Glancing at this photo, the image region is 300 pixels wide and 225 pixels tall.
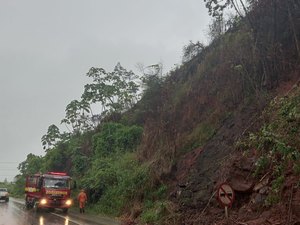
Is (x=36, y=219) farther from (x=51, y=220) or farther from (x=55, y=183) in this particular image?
(x=55, y=183)

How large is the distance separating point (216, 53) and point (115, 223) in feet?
47.0

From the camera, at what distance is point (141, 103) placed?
35219mm

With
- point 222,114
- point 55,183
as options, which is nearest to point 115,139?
point 55,183

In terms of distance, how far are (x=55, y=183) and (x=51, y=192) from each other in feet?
2.94

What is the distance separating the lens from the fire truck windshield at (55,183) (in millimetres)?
26359

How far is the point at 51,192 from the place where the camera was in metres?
25.8

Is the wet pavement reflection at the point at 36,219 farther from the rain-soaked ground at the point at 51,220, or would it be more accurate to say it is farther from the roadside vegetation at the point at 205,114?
the roadside vegetation at the point at 205,114

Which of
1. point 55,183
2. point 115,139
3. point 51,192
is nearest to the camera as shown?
point 51,192

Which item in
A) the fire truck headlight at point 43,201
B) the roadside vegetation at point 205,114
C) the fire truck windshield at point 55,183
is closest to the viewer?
the roadside vegetation at point 205,114

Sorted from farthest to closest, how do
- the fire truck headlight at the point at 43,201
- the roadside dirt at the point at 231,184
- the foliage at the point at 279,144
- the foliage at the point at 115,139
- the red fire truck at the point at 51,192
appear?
the foliage at the point at 115,139, the red fire truck at the point at 51,192, the fire truck headlight at the point at 43,201, the foliage at the point at 279,144, the roadside dirt at the point at 231,184

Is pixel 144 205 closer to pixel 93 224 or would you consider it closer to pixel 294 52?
pixel 93 224

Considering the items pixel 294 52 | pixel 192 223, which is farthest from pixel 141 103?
pixel 192 223

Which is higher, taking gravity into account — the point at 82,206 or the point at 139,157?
the point at 139,157

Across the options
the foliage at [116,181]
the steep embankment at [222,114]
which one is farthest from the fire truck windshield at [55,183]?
the steep embankment at [222,114]
